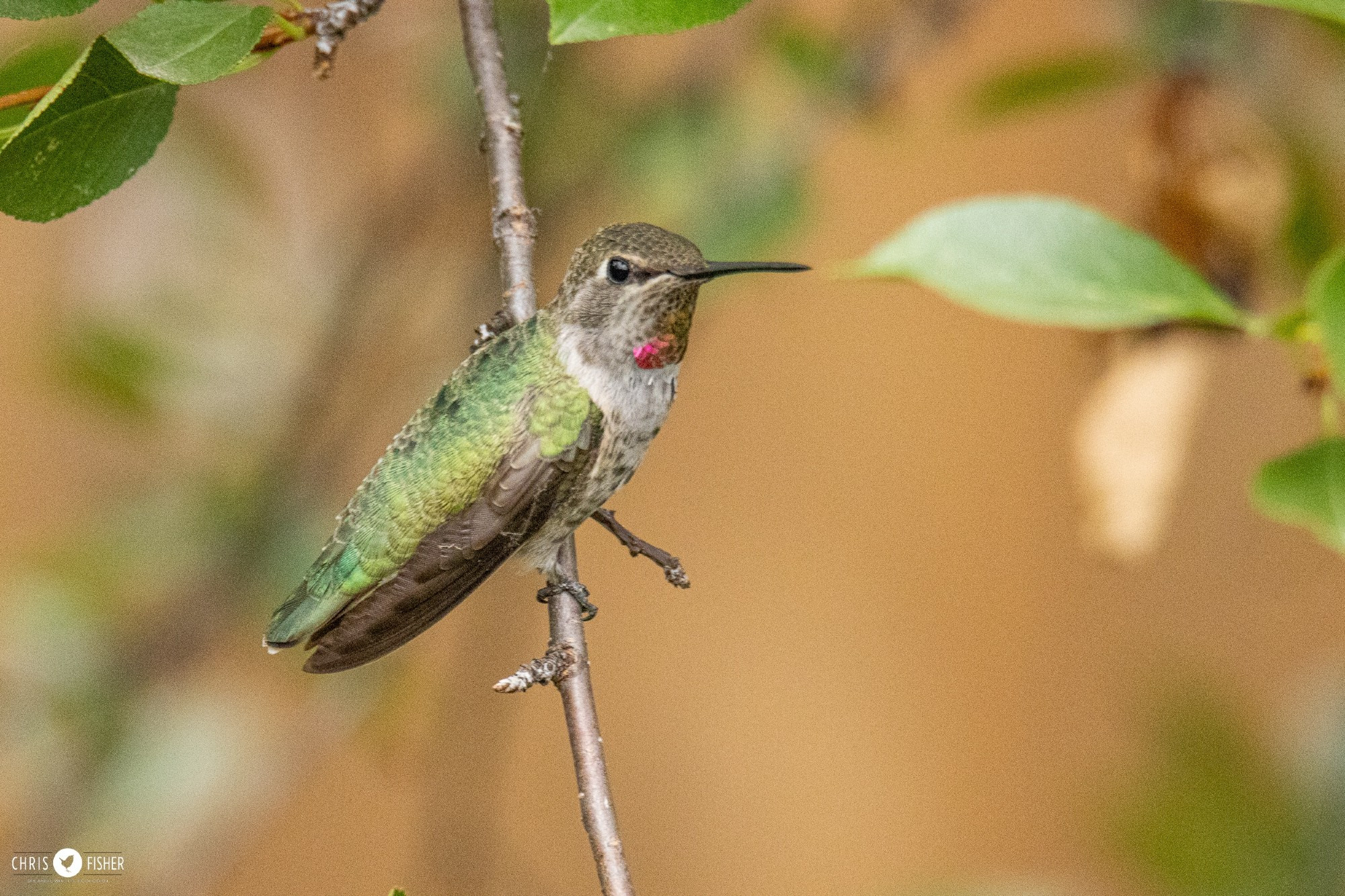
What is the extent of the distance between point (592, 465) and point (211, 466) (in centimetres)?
86

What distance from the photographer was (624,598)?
8.82 feet

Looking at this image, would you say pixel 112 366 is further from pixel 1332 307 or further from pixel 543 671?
pixel 1332 307

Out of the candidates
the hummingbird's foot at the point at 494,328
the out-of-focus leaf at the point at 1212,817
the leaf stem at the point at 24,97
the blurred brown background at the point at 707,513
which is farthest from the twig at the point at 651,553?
the leaf stem at the point at 24,97

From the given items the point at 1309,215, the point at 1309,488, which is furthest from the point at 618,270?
the point at 1309,215

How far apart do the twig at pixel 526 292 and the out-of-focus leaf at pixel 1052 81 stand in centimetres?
50

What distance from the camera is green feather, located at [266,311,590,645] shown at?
999 millimetres

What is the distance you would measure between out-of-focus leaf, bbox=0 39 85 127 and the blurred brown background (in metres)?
0.36

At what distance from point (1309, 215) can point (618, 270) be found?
2.32ft

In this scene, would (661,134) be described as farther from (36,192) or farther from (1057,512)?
(1057,512)

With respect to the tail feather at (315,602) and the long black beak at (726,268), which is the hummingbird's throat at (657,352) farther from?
the tail feather at (315,602)

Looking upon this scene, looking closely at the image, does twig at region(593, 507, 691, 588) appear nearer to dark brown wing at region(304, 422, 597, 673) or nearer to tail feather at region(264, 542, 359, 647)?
dark brown wing at region(304, 422, 597, 673)

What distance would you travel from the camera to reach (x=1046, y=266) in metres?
0.56

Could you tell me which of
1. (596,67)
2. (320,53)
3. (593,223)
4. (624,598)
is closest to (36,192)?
(320,53)

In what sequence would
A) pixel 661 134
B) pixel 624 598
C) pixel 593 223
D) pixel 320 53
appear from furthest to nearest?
1. pixel 624 598
2. pixel 593 223
3. pixel 661 134
4. pixel 320 53
